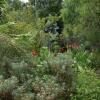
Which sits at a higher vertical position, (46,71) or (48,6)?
(48,6)

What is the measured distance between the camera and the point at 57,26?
21.2 meters

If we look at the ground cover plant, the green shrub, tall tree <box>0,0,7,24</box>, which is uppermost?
tall tree <box>0,0,7,24</box>

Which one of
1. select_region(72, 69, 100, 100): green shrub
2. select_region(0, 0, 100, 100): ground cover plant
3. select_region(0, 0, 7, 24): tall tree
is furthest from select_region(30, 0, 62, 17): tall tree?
select_region(72, 69, 100, 100): green shrub

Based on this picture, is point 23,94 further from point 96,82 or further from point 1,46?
point 96,82

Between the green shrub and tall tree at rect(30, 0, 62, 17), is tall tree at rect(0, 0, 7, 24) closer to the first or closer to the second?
the green shrub

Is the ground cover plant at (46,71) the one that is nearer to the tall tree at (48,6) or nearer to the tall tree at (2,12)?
the tall tree at (2,12)

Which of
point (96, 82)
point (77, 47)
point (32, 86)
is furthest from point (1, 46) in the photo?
point (77, 47)

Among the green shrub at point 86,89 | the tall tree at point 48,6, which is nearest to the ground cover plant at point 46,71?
the green shrub at point 86,89

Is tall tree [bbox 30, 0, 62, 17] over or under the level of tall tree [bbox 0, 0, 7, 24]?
under

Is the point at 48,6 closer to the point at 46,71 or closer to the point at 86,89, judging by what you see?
the point at 86,89

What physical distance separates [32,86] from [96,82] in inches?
92.7

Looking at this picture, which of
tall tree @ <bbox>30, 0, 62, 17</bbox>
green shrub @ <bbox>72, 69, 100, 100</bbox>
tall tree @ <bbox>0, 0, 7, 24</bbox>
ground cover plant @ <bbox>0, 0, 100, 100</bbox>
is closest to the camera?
ground cover plant @ <bbox>0, 0, 100, 100</bbox>

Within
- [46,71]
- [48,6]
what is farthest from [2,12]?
[48,6]

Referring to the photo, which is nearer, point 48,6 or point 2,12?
point 2,12
